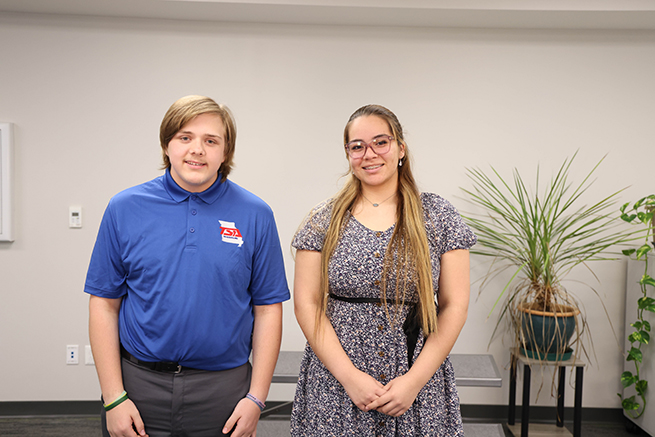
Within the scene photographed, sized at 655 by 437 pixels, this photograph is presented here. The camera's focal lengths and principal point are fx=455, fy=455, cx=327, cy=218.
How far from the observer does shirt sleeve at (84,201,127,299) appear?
127cm

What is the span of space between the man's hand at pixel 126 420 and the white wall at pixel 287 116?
184 cm

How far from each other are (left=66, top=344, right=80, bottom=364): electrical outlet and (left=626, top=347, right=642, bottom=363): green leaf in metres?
3.51

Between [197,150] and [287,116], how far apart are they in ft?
6.04

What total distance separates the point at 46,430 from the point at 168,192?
95.5 inches

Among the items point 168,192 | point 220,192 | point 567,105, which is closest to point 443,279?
point 220,192

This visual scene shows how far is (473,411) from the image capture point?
3.07 m

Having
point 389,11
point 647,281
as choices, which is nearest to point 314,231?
point 389,11

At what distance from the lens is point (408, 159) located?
1506 mm

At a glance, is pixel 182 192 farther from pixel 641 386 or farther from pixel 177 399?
pixel 641 386

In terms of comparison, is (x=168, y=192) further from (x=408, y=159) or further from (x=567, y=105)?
(x=567, y=105)

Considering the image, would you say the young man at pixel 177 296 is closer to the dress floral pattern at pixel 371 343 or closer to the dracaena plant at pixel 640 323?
the dress floral pattern at pixel 371 343

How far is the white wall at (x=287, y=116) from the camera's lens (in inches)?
117

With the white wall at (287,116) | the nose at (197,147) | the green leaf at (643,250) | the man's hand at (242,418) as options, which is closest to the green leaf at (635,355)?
the white wall at (287,116)

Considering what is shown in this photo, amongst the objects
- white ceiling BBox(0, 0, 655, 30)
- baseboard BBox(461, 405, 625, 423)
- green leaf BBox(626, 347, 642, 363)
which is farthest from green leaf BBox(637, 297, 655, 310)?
white ceiling BBox(0, 0, 655, 30)
